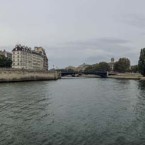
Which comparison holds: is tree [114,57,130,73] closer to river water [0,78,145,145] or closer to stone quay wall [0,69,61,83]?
stone quay wall [0,69,61,83]

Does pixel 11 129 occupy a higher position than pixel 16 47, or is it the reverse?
pixel 16 47

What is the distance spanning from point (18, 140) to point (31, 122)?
5.46 m

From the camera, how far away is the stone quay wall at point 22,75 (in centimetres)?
9312

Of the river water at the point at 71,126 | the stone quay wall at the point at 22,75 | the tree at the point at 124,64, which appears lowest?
the river water at the point at 71,126

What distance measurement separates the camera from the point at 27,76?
106 meters

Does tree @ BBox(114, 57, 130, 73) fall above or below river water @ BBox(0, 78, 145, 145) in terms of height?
above

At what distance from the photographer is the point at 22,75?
103 meters

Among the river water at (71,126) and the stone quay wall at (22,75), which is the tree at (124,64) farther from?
the river water at (71,126)

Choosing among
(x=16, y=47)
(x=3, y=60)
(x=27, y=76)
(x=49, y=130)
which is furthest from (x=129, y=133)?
(x=16, y=47)

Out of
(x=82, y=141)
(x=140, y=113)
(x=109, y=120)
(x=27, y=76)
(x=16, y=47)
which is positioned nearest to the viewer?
(x=82, y=141)

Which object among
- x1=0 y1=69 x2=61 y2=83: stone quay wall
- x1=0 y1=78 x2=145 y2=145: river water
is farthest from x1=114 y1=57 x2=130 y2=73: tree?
x1=0 y1=78 x2=145 y2=145: river water

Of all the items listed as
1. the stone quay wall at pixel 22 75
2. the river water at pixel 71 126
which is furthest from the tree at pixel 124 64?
the river water at pixel 71 126

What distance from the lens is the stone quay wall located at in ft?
306

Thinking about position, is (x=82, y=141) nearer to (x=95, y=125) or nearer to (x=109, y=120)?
(x=95, y=125)
